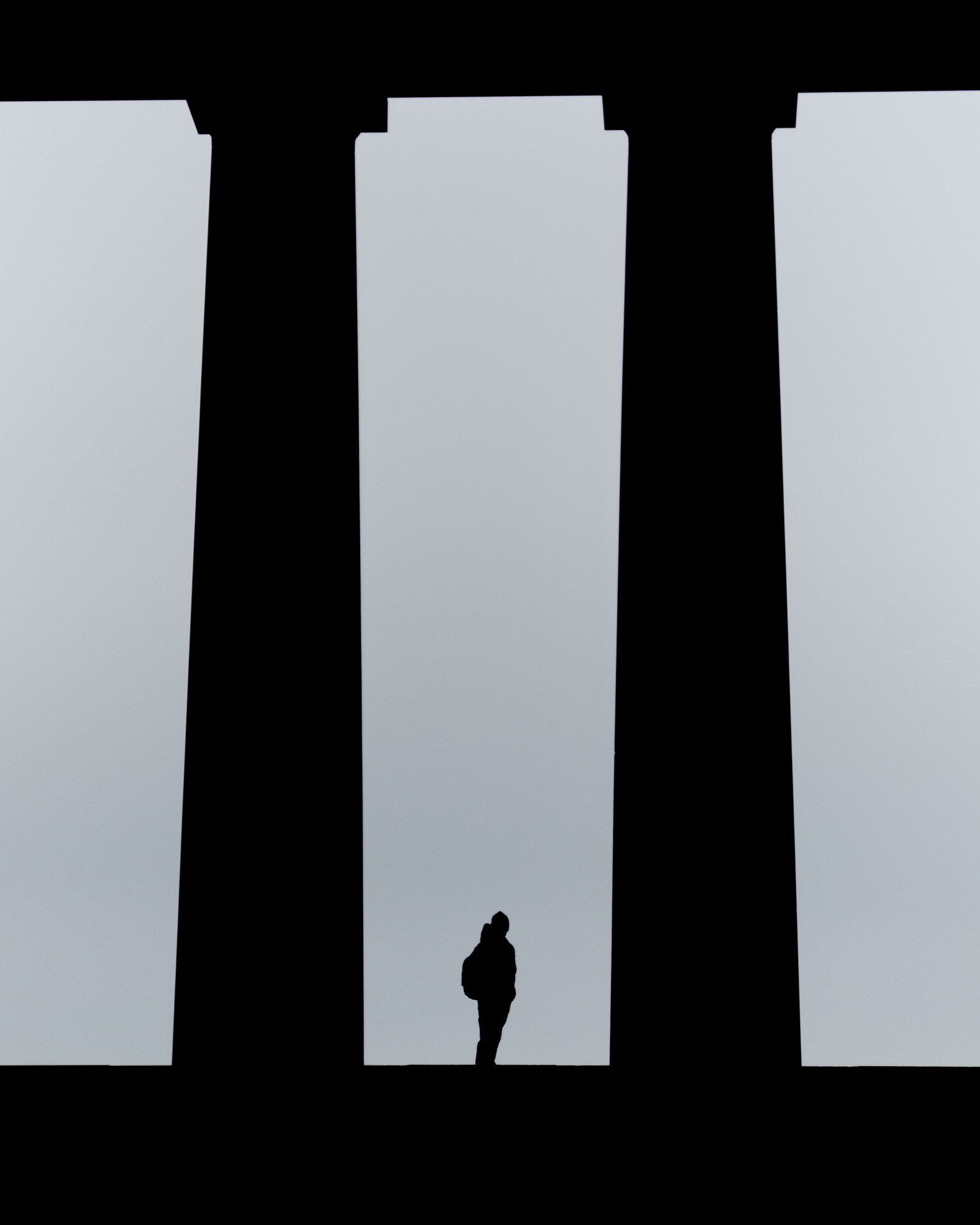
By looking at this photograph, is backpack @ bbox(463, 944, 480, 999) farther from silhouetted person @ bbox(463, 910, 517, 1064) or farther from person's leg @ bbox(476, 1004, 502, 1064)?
person's leg @ bbox(476, 1004, 502, 1064)

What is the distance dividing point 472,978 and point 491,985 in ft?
4.39

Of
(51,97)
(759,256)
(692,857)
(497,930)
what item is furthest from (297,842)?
(51,97)

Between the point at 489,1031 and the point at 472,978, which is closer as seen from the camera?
the point at 489,1031

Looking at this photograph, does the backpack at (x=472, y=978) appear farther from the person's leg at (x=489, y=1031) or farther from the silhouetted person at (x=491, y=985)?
the person's leg at (x=489, y=1031)

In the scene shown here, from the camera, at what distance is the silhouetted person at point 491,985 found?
104 metres

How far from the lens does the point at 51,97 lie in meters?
122

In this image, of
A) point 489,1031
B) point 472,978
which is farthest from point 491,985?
point 489,1031

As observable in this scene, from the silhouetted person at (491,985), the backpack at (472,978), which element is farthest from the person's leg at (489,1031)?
the backpack at (472,978)

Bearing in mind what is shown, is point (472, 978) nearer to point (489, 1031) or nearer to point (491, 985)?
point (491, 985)

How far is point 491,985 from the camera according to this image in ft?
341

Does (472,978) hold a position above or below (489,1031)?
above

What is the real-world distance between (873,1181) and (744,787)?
90.0 feet

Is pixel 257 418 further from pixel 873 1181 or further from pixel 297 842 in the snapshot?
pixel 873 1181

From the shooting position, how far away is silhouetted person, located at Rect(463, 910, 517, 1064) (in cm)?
10362
